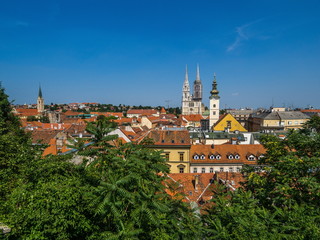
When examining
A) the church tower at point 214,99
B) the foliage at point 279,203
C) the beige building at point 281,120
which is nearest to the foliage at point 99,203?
the foliage at point 279,203

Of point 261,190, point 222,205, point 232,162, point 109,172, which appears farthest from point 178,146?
point 109,172

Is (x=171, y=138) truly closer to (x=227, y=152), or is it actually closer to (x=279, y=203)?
(x=227, y=152)

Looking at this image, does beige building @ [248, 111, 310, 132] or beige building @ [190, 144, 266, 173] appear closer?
beige building @ [190, 144, 266, 173]

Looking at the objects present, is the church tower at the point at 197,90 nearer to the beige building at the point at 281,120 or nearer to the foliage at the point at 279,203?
the beige building at the point at 281,120

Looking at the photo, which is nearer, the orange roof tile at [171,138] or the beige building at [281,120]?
the orange roof tile at [171,138]

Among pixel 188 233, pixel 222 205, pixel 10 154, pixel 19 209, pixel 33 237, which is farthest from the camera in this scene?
pixel 10 154

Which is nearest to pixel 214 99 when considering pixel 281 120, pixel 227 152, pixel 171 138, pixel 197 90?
pixel 281 120

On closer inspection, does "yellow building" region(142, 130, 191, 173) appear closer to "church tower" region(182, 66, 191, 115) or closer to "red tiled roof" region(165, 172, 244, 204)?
"red tiled roof" region(165, 172, 244, 204)

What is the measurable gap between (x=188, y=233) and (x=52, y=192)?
524 centimetres

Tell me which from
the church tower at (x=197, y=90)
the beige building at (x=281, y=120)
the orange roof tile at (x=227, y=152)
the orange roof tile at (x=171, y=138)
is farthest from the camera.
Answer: the church tower at (x=197, y=90)

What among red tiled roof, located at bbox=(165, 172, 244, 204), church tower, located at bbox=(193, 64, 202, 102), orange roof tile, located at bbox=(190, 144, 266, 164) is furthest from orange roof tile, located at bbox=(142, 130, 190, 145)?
church tower, located at bbox=(193, 64, 202, 102)

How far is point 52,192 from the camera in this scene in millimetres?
7691

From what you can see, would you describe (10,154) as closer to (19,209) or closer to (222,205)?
(19,209)

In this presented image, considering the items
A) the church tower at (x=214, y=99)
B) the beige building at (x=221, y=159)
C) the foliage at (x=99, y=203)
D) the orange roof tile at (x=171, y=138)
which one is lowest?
the beige building at (x=221, y=159)
